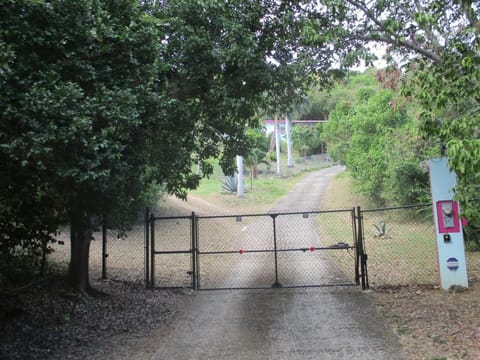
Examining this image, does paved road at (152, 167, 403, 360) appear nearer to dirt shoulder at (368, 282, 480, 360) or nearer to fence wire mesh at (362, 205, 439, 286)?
dirt shoulder at (368, 282, 480, 360)

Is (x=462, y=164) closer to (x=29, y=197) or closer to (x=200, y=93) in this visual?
(x=200, y=93)

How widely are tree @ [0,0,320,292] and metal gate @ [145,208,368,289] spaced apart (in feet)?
5.96

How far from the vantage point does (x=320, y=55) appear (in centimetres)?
888

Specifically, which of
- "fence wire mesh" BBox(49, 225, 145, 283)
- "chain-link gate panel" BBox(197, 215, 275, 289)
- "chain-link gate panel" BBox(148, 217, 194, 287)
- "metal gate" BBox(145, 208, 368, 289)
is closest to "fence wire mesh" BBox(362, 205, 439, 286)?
"metal gate" BBox(145, 208, 368, 289)

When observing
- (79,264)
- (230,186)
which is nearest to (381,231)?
(79,264)

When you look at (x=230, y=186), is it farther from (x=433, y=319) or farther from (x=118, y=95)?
(x=118, y=95)

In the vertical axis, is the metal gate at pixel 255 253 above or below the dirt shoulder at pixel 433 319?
above

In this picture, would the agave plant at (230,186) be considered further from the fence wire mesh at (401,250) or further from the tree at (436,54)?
the tree at (436,54)

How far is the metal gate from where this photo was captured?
32.3 feet

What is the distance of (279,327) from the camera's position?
6.78 m

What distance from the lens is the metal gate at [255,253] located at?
9836 mm

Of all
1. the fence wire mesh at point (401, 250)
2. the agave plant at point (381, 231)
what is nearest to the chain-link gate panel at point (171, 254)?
the fence wire mesh at point (401, 250)

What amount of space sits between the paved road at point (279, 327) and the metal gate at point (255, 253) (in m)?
0.84

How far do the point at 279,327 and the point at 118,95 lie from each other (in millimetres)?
3981
